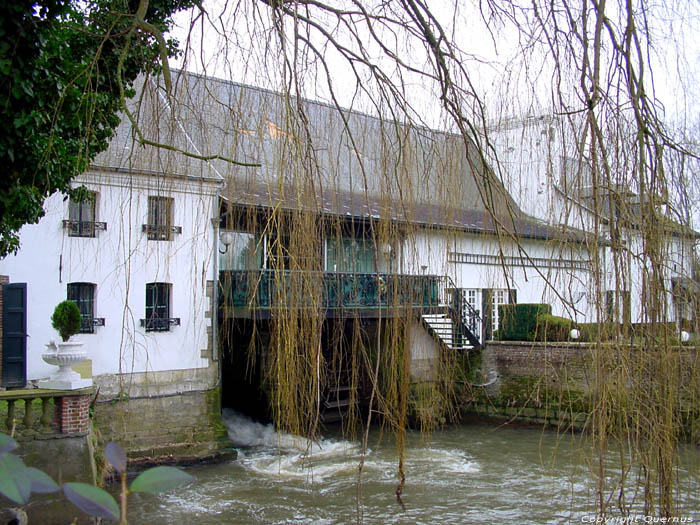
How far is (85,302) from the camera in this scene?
10375 mm

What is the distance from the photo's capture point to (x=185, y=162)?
3.65 metres

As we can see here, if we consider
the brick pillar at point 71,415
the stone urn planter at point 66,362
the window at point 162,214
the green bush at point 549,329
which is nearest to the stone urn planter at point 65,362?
the stone urn planter at point 66,362

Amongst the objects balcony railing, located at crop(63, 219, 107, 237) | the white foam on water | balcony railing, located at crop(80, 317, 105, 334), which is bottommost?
the white foam on water

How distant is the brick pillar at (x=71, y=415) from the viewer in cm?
707

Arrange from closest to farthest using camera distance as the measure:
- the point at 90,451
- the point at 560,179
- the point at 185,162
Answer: the point at 560,179 → the point at 185,162 → the point at 90,451

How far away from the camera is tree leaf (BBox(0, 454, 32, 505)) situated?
832 millimetres

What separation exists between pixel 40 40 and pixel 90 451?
4.62 m

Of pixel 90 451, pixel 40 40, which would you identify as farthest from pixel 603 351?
pixel 90 451

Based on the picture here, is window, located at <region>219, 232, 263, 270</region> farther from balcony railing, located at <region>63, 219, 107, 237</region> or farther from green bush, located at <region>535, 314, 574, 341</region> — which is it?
balcony railing, located at <region>63, 219, 107, 237</region>

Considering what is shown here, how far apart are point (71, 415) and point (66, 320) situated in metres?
1.93

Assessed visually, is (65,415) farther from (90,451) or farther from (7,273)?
(7,273)

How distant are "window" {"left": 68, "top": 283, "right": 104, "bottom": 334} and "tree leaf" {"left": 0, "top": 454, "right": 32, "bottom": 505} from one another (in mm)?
10006

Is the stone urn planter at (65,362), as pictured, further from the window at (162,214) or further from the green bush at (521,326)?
the green bush at (521,326)

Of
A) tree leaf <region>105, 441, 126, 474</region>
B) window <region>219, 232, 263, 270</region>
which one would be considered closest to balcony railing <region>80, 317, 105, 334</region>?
window <region>219, 232, 263, 270</region>
